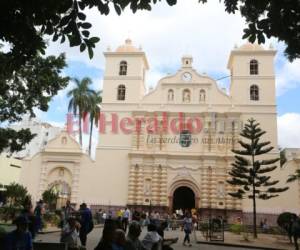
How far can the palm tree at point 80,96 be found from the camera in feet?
127

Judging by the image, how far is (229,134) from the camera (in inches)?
1232

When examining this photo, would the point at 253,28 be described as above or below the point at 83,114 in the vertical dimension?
below

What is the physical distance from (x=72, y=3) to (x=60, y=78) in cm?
1036

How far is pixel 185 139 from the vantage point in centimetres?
3166

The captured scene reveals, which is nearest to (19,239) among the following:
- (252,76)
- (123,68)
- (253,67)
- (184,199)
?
(184,199)

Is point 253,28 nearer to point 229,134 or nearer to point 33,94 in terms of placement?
point 33,94

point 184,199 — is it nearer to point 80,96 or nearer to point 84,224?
point 80,96

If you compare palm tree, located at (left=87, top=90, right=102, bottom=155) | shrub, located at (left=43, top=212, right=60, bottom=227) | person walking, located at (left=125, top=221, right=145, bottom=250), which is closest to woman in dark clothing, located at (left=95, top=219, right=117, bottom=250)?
person walking, located at (left=125, top=221, right=145, bottom=250)

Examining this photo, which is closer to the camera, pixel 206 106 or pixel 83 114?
pixel 206 106

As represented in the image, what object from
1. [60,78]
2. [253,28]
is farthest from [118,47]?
[253,28]

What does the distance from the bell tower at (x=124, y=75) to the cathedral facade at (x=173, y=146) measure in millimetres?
95

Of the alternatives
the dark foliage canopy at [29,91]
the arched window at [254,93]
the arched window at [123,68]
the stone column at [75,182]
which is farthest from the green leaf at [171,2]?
the arched window at [123,68]

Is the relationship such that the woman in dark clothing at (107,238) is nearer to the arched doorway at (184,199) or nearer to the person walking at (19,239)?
the person walking at (19,239)

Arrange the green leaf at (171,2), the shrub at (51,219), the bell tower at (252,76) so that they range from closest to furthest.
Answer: the green leaf at (171,2), the shrub at (51,219), the bell tower at (252,76)
